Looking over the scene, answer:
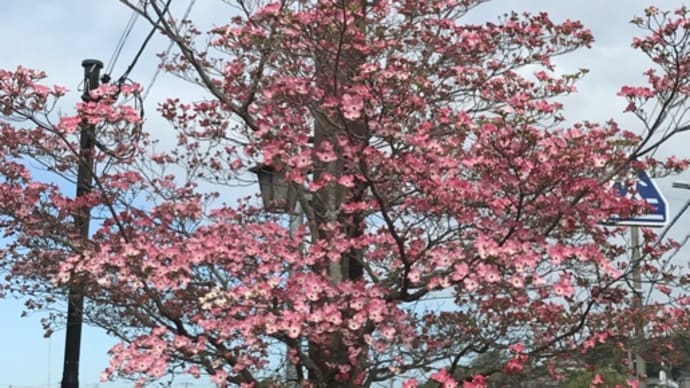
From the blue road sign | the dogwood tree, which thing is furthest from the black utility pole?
the blue road sign

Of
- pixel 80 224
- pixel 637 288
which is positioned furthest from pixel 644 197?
pixel 80 224

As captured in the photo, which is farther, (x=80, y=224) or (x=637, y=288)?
(x=80, y=224)

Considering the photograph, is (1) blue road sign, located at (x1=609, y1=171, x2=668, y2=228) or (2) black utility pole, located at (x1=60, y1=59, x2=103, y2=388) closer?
(1) blue road sign, located at (x1=609, y1=171, x2=668, y2=228)

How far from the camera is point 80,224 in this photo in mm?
6281

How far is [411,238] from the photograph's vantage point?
545 cm

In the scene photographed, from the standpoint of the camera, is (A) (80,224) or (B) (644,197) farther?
(A) (80,224)

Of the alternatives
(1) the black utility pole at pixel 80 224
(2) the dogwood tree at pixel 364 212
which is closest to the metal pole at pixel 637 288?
(2) the dogwood tree at pixel 364 212

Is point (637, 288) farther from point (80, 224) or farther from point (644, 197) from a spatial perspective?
point (80, 224)

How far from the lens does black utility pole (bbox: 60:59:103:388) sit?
576cm

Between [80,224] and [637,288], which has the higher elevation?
[80,224]

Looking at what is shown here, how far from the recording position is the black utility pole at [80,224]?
5.76 m

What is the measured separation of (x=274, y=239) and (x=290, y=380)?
2.94 feet

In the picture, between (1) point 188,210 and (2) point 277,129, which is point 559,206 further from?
(1) point 188,210

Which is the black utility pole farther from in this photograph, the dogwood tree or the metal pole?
the metal pole
